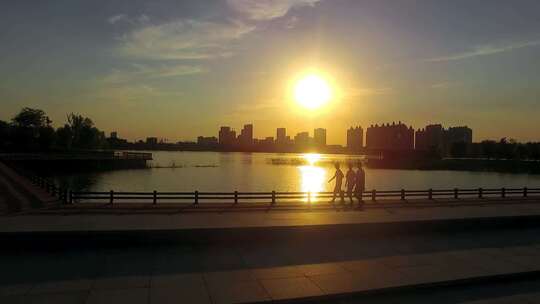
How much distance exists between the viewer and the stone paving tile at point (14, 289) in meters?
6.53

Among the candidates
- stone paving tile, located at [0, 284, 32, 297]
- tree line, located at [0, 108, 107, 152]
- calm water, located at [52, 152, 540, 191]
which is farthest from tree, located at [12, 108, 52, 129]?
stone paving tile, located at [0, 284, 32, 297]

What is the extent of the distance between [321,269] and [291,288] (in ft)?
4.16

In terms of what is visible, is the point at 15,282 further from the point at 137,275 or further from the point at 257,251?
the point at 257,251

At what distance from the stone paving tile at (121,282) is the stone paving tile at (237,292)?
1.17 metres

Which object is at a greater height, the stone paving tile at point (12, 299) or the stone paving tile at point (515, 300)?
the stone paving tile at point (12, 299)

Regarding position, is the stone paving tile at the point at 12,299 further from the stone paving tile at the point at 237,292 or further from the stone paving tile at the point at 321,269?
the stone paving tile at the point at 321,269

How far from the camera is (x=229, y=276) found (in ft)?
25.2

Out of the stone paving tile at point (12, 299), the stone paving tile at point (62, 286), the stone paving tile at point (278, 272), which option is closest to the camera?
the stone paving tile at point (12, 299)

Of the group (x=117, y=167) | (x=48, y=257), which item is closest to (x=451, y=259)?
(x=48, y=257)

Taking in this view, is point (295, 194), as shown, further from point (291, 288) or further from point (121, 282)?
point (121, 282)

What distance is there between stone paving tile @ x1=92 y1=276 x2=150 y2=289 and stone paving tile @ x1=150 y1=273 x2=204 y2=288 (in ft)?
0.46

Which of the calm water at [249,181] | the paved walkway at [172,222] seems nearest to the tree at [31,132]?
the calm water at [249,181]

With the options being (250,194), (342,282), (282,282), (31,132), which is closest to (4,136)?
(31,132)

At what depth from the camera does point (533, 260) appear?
9156 millimetres
